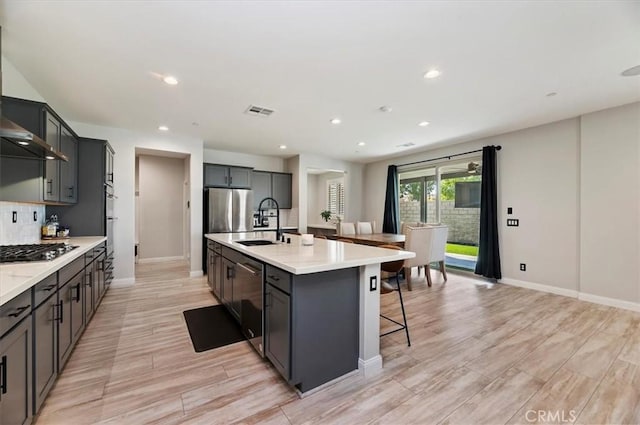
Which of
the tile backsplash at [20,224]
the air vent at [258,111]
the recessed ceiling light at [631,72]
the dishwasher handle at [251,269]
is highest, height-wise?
the air vent at [258,111]

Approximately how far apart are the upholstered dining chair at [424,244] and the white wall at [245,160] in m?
3.86

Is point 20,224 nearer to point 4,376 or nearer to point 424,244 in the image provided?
point 4,376

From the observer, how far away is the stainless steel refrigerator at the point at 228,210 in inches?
205

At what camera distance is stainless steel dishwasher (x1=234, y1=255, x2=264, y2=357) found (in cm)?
225

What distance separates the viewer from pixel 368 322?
2080mm

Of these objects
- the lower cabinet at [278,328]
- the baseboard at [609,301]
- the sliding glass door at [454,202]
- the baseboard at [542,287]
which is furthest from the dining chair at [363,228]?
the lower cabinet at [278,328]

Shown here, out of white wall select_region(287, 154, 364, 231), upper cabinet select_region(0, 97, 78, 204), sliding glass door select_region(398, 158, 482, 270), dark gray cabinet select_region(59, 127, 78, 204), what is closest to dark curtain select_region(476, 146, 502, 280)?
sliding glass door select_region(398, 158, 482, 270)

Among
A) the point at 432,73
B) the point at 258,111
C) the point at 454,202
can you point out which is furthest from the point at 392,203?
the point at 432,73

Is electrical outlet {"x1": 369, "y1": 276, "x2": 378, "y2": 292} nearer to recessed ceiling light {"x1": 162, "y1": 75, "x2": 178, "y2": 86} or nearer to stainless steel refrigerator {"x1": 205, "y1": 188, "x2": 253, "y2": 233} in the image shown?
recessed ceiling light {"x1": 162, "y1": 75, "x2": 178, "y2": 86}

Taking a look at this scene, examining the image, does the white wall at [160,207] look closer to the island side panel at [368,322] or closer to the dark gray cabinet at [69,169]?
the dark gray cabinet at [69,169]

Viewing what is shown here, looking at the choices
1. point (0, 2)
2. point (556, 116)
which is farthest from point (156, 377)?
point (556, 116)

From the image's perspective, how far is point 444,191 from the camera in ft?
19.1

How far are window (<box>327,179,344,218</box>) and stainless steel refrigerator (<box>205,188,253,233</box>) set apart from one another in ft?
10.5

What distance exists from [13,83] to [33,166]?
A: 855mm
